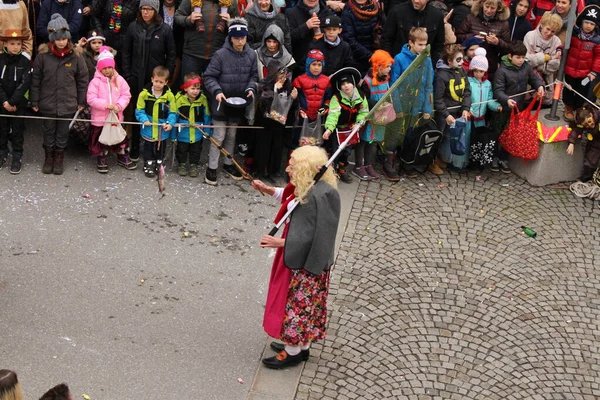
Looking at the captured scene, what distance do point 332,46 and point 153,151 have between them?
231cm

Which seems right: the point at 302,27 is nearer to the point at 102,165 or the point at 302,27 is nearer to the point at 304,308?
the point at 102,165

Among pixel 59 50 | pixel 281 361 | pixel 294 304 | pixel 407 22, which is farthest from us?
pixel 407 22

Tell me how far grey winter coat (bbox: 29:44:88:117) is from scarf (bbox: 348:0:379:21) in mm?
3205

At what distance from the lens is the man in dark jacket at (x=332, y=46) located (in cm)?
1091

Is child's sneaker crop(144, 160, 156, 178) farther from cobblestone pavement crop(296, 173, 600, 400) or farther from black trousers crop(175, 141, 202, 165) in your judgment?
cobblestone pavement crop(296, 173, 600, 400)

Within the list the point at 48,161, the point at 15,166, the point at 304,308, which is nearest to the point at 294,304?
the point at 304,308

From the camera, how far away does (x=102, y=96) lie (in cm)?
1055

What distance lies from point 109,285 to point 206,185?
2.31m

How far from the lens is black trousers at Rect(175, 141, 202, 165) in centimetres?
1080

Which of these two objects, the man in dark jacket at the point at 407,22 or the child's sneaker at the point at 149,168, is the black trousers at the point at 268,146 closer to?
the child's sneaker at the point at 149,168

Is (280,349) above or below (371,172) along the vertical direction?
below

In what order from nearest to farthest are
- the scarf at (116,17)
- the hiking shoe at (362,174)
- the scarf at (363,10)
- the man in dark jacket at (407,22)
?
the scarf at (116,17), the hiking shoe at (362,174), the man in dark jacket at (407,22), the scarf at (363,10)

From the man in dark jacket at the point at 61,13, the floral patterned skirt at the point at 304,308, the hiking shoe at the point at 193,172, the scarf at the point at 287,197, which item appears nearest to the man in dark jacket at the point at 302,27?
the hiking shoe at the point at 193,172

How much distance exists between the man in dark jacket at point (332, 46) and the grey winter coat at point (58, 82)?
8.42ft
